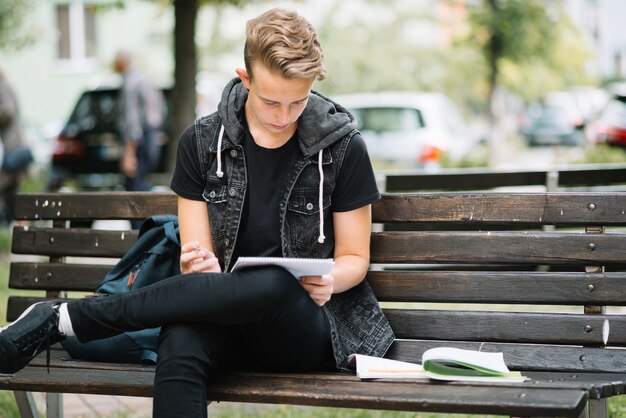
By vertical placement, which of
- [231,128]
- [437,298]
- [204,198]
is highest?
[231,128]

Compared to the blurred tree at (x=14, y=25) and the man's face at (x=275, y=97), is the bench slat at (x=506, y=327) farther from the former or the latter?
the blurred tree at (x=14, y=25)

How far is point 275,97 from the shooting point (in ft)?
10.8

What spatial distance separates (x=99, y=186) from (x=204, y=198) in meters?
9.43

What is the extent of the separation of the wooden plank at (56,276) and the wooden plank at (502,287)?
1101 millimetres

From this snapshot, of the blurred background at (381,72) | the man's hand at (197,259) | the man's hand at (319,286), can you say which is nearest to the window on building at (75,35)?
the blurred background at (381,72)

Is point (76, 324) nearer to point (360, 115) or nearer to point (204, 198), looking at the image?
point (204, 198)

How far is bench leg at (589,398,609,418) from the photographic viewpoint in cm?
317

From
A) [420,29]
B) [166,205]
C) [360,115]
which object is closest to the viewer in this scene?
[166,205]

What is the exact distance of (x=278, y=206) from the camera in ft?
11.3

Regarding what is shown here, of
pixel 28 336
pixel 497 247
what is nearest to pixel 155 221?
pixel 28 336

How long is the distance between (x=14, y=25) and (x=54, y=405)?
1676 centimetres

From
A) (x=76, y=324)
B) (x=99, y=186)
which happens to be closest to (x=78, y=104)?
(x=99, y=186)

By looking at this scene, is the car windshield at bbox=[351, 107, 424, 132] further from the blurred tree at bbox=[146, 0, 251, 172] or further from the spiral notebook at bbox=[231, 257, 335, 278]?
the spiral notebook at bbox=[231, 257, 335, 278]

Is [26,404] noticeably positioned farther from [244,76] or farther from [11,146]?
[11,146]
